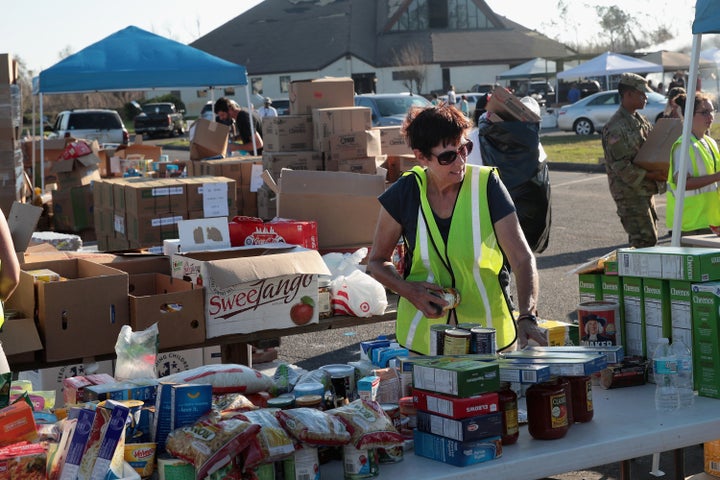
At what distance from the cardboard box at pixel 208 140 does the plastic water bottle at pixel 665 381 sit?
7.89 m

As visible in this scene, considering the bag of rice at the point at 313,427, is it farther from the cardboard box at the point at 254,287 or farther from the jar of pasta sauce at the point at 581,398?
the cardboard box at the point at 254,287

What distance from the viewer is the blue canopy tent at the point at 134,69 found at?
1170 cm

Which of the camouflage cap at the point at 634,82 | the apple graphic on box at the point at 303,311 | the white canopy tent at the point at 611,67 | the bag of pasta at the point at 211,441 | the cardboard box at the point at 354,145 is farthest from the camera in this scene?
the white canopy tent at the point at 611,67

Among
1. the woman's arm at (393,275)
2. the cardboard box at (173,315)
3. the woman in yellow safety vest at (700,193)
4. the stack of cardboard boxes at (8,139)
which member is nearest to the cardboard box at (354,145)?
the woman in yellow safety vest at (700,193)

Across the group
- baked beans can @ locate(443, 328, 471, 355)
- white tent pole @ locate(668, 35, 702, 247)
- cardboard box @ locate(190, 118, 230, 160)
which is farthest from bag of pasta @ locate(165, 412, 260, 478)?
cardboard box @ locate(190, 118, 230, 160)

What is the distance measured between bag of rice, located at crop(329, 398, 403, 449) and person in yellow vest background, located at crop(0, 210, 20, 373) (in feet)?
5.94

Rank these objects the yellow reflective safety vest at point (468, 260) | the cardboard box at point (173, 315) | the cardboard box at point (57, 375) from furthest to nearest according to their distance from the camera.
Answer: the cardboard box at point (57, 375) → the cardboard box at point (173, 315) → the yellow reflective safety vest at point (468, 260)

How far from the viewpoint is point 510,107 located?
19.4 ft

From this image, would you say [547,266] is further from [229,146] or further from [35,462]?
[35,462]

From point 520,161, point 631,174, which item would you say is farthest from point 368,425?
point 631,174

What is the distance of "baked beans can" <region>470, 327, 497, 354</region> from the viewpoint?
309 centimetres

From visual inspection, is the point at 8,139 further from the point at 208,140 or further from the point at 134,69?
the point at 134,69

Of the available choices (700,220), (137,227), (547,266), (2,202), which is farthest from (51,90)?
(700,220)

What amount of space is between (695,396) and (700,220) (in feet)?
12.8
